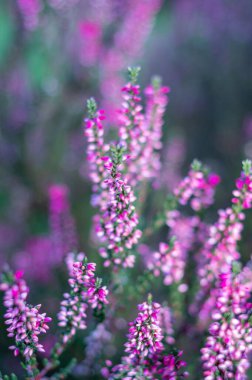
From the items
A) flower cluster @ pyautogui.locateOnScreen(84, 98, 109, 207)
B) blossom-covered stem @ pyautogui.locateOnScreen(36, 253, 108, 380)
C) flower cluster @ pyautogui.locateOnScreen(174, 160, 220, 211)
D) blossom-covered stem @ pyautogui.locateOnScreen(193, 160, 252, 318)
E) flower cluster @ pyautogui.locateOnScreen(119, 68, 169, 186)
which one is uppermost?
flower cluster @ pyautogui.locateOnScreen(119, 68, 169, 186)

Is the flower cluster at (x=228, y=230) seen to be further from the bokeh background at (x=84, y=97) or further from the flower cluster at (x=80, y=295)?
the bokeh background at (x=84, y=97)

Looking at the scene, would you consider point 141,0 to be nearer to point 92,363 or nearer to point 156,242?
point 156,242

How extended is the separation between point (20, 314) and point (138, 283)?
64cm

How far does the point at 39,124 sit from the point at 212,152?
1807mm

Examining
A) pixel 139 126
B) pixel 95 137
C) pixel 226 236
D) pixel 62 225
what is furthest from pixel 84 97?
pixel 226 236

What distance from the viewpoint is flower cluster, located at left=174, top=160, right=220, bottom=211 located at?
5.33ft

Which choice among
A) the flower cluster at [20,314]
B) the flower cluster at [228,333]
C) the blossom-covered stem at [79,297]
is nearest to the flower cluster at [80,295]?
the blossom-covered stem at [79,297]

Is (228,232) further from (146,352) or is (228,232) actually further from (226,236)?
(146,352)

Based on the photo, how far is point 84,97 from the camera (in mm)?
3719

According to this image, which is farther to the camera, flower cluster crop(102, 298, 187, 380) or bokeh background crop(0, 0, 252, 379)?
bokeh background crop(0, 0, 252, 379)

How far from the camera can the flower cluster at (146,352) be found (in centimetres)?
118

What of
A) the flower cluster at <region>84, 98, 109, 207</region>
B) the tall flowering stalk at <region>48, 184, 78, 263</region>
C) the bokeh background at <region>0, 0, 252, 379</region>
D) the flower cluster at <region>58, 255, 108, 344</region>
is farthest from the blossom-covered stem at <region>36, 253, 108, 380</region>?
the bokeh background at <region>0, 0, 252, 379</region>

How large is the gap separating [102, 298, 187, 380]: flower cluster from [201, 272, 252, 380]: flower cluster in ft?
0.33

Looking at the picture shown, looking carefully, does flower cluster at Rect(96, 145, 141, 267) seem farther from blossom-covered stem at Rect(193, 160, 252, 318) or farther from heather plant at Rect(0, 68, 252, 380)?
blossom-covered stem at Rect(193, 160, 252, 318)
